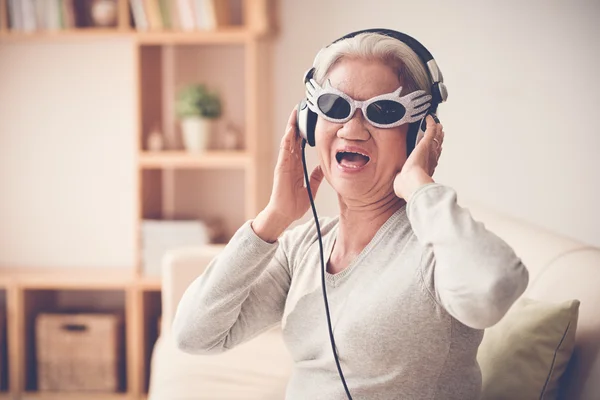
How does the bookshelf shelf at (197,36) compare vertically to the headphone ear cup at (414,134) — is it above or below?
above

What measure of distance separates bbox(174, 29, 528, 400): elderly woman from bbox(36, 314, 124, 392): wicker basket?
178 cm

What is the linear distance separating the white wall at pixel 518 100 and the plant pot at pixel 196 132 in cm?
53

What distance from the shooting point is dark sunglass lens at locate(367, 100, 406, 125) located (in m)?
1.06

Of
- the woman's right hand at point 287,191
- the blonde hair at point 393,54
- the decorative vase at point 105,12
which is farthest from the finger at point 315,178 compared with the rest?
the decorative vase at point 105,12

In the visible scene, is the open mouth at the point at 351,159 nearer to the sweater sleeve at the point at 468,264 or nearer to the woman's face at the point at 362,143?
the woman's face at the point at 362,143

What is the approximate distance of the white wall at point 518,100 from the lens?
8.40ft

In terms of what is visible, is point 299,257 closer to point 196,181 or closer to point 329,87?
point 329,87

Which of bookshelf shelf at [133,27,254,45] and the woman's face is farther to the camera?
bookshelf shelf at [133,27,254,45]

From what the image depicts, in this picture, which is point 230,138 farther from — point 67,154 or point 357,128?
point 357,128

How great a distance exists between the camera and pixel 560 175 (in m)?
2.63

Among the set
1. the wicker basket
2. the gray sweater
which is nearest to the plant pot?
the wicker basket

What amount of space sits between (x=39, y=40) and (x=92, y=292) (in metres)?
1.16

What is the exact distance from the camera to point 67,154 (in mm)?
3238

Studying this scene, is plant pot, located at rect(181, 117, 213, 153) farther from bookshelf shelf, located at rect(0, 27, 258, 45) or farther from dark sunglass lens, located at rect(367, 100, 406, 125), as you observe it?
dark sunglass lens, located at rect(367, 100, 406, 125)
